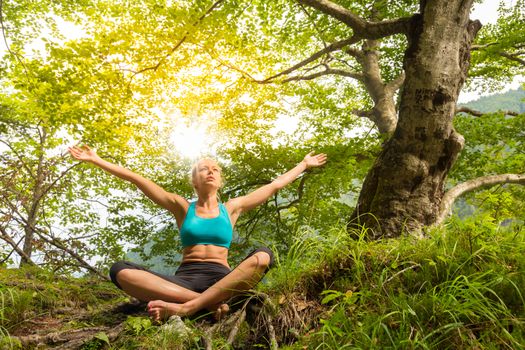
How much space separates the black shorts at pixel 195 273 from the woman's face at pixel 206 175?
838 mm

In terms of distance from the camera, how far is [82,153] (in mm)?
3527

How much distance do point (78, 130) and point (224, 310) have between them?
546 centimetres

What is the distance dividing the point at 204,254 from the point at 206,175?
0.84 m

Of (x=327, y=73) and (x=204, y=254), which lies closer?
(x=204, y=254)

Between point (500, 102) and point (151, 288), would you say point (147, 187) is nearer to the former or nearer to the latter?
point (151, 288)

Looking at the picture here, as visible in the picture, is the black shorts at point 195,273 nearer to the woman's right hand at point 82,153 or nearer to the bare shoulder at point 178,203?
the bare shoulder at point 178,203

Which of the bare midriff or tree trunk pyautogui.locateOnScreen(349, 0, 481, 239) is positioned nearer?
the bare midriff

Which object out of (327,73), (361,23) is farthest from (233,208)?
(327,73)

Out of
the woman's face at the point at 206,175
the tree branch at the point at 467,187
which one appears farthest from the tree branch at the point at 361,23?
the woman's face at the point at 206,175

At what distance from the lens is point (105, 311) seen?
3.12m

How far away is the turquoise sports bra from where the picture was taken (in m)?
3.26

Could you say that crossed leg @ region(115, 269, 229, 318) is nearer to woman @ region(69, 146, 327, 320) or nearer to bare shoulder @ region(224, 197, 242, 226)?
woman @ region(69, 146, 327, 320)

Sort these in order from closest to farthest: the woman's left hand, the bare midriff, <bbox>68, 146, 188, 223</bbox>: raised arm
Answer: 1. the bare midriff
2. <bbox>68, 146, 188, 223</bbox>: raised arm
3. the woman's left hand

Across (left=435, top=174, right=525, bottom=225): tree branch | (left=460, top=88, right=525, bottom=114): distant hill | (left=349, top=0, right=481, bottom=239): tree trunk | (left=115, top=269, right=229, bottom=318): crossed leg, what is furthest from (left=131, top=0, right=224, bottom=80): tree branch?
(left=460, top=88, right=525, bottom=114): distant hill
